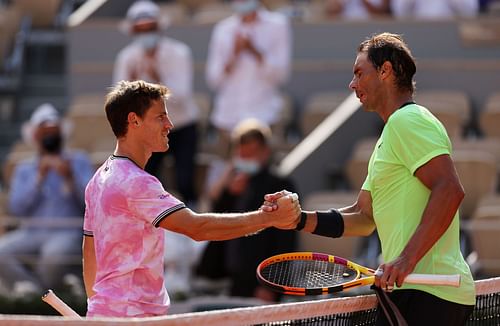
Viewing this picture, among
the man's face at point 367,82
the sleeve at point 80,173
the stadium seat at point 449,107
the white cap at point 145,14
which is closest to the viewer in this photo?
the man's face at point 367,82

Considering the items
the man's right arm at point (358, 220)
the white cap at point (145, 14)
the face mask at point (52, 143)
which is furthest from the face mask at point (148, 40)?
the man's right arm at point (358, 220)

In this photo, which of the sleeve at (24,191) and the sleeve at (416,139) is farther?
the sleeve at (24,191)

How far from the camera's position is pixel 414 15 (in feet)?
41.0

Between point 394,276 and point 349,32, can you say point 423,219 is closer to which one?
point 394,276

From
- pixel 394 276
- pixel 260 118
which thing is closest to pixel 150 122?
pixel 394 276

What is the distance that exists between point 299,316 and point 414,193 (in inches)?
24.4

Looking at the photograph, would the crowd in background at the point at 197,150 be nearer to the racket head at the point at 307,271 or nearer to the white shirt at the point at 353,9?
the white shirt at the point at 353,9

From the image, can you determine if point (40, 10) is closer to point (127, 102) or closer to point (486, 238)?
Answer: point (486, 238)

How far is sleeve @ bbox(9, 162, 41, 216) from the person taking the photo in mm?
10234

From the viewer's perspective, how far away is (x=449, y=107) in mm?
10945

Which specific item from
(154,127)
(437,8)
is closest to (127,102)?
(154,127)

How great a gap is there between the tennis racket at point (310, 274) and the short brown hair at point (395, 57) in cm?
73

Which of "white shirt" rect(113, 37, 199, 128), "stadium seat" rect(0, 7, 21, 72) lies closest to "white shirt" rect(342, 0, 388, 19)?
"white shirt" rect(113, 37, 199, 128)

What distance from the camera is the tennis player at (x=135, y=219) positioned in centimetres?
483
